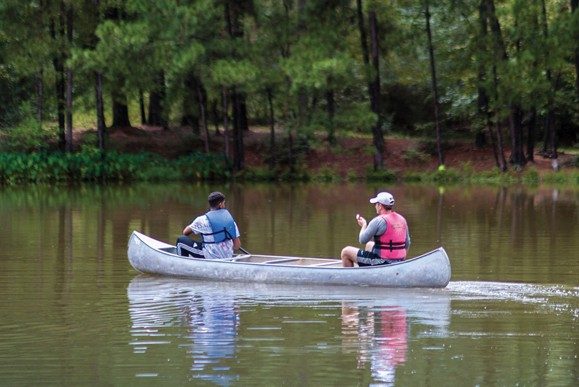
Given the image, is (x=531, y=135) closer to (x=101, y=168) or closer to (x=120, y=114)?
(x=101, y=168)

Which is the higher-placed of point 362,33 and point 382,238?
point 362,33

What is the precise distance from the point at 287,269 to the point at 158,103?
3299cm

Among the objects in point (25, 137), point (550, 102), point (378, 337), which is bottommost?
point (378, 337)

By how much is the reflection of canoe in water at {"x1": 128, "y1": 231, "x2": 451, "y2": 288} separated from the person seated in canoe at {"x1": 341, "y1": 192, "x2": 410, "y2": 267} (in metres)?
0.37

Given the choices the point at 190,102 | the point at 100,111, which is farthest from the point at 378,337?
the point at 190,102

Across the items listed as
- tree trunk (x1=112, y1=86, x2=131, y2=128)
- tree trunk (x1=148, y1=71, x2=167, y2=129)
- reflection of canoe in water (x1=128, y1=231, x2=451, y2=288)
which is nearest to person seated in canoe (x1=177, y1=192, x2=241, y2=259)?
reflection of canoe in water (x1=128, y1=231, x2=451, y2=288)

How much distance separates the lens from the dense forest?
1679 inches

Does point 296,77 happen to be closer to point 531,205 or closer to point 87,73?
point 87,73

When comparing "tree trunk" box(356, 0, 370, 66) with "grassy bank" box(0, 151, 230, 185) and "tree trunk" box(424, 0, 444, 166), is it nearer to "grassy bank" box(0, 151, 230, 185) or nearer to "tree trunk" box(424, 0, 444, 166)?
"tree trunk" box(424, 0, 444, 166)

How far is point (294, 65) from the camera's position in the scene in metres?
42.3

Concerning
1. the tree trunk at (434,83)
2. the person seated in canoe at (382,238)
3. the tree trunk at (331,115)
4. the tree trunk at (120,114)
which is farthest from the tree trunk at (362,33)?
the person seated in canoe at (382,238)

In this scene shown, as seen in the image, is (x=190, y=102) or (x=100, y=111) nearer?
(x=100, y=111)

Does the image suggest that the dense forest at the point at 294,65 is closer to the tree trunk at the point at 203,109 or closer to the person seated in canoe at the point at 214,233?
the tree trunk at the point at 203,109

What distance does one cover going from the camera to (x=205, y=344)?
12953 mm
